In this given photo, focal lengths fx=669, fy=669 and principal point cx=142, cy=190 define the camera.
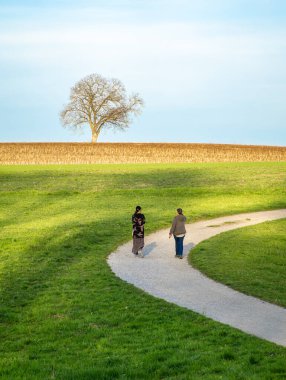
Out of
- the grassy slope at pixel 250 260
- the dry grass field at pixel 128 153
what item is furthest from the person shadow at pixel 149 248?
the dry grass field at pixel 128 153

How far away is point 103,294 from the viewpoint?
18.4 metres

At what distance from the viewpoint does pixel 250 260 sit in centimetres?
2381

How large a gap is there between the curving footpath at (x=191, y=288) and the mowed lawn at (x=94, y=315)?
51 cm

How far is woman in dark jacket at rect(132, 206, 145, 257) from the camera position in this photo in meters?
23.9

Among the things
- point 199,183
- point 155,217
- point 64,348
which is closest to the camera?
point 64,348

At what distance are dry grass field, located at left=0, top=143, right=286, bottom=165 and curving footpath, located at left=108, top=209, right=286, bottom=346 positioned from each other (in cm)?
5320

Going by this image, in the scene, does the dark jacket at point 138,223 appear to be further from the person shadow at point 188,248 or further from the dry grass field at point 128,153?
the dry grass field at point 128,153

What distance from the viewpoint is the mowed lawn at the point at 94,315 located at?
39.5 ft

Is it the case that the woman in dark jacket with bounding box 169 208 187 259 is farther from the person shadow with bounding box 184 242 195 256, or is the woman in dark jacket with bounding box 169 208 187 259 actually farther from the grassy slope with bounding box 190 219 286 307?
the person shadow with bounding box 184 242 195 256

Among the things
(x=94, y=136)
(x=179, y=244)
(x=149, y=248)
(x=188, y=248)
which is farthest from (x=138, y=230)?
(x=94, y=136)

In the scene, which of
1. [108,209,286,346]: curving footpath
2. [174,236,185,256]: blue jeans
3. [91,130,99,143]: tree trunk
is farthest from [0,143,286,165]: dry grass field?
[174,236,185,256]: blue jeans

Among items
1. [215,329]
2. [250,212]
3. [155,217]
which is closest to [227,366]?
[215,329]

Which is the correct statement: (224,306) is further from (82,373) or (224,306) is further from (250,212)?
(250,212)

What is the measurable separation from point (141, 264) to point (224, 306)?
673 centimetres
